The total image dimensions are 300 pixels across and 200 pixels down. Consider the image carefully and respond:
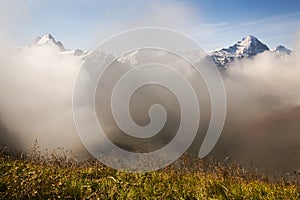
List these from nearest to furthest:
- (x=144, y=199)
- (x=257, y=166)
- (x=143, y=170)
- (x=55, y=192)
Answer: (x=55, y=192)
(x=144, y=199)
(x=257, y=166)
(x=143, y=170)

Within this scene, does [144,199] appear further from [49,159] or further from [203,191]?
[49,159]

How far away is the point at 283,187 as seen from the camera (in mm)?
7324

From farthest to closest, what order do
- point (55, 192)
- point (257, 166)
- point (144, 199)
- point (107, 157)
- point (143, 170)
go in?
point (107, 157)
point (143, 170)
point (257, 166)
point (144, 199)
point (55, 192)

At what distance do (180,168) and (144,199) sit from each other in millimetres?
2095

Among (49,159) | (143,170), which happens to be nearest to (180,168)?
(143,170)

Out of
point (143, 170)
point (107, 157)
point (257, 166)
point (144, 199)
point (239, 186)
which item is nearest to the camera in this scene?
point (144, 199)

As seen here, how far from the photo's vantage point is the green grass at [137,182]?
21.3 feet

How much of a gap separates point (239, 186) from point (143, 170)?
99.2 inches

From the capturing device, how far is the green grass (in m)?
6.50

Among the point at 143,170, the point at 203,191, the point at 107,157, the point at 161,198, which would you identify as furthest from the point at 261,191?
the point at 107,157

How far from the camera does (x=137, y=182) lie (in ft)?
25.8

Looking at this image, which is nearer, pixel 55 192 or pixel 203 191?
pixel 55 192

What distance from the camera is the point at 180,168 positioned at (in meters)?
8.73

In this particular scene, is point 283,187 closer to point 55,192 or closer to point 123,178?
point 123,178
